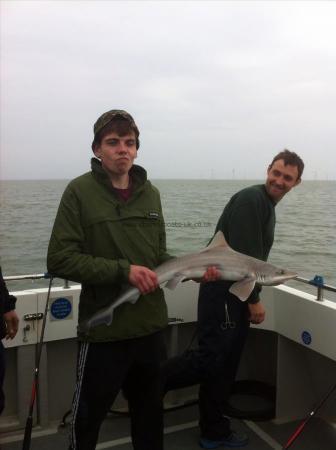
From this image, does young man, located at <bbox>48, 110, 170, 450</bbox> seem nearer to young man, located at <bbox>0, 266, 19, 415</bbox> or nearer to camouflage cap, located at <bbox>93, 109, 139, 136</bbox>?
camouflage cap, located at <bbox>93, 109, 139, 136</bbox>

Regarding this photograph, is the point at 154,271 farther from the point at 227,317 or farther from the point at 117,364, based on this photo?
the point at 227,317

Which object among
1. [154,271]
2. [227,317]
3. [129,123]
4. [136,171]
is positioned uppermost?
[129,123]

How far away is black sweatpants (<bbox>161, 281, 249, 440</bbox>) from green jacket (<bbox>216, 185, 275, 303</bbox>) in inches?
A: 8.4

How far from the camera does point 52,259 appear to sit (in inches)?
98.7

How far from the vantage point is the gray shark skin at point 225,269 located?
287 centimetres

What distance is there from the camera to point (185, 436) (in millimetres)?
3848

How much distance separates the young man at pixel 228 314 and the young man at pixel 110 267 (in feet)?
2.34

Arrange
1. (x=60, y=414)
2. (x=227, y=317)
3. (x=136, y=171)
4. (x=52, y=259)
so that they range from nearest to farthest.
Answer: (x=52, y=259) → (x=136, y=171) → (x=227, y=317) → (x=60, y=414)

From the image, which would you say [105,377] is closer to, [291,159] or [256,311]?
[256,311]

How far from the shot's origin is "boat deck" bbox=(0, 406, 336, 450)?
367 centimetres

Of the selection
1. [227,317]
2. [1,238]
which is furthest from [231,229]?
[1,238]

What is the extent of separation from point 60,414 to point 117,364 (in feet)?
5.68

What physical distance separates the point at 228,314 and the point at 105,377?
1174 millimetres

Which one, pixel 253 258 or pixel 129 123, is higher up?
pixel 129 123
